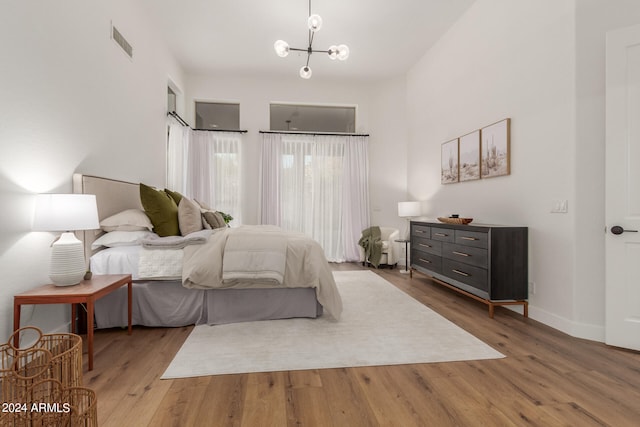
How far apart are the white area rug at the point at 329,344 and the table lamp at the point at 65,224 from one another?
0.89 metres

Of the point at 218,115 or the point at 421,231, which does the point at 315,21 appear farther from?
the point at 218,115

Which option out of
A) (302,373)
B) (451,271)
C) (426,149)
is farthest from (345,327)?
(426,149)

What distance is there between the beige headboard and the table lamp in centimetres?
44

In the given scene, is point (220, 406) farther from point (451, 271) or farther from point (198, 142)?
point (198, 142)

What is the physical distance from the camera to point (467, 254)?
126 inches

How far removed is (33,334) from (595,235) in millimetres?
4080

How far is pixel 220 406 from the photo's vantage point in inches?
61.7

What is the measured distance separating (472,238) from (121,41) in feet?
13.2

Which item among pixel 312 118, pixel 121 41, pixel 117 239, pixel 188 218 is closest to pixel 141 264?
pixel 117 239

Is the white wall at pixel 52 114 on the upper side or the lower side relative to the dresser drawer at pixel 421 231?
upper

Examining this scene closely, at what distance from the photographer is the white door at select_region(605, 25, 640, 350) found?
221 cm

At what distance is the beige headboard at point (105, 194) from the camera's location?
250cm

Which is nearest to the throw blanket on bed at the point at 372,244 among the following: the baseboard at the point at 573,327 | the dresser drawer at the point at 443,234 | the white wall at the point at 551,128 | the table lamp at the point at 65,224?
the dresser drawer at the point at 443,234

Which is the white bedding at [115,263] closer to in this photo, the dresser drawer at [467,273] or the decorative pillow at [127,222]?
the decorative pillow at [127,222]
